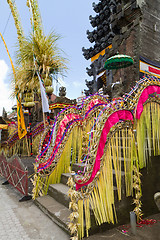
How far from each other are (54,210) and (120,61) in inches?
291

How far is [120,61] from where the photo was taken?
887 cm

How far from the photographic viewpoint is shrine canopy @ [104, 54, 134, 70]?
8.80 meters

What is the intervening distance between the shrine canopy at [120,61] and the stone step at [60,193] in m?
6.61

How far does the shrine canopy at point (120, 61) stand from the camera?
347 inches

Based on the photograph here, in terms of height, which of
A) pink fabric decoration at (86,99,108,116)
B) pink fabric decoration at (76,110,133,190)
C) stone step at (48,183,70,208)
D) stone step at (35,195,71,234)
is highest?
pink fabric decoration at (86,99,108,116)

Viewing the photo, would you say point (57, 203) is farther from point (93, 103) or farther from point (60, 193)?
point (93, 103)

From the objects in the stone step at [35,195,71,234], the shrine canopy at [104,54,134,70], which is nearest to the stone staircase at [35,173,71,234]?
the stone step at [35,195,71,234]

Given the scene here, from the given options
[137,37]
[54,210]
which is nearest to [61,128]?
[54,210]

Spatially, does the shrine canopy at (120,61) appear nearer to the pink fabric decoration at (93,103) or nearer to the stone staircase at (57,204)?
the pink fabric decoration at (93,103)

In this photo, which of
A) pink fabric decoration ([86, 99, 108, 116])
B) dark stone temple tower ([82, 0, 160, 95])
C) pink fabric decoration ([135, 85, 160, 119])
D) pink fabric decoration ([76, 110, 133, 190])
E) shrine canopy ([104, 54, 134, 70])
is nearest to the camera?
pink fabric decoration ([76, 110, 133, 190])

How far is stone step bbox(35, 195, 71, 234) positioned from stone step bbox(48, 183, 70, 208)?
79 millimetres

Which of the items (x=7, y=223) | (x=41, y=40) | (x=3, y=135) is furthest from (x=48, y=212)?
(x=3, y=135)

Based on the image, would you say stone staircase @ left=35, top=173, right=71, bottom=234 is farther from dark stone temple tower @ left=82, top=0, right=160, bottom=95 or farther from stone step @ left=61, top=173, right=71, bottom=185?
dark stone temple tower @ left=82, top=0, right=160, bottom=95

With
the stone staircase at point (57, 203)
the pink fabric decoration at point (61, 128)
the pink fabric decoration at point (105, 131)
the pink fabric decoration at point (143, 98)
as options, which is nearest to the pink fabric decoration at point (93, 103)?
the pink fabric decoration at point (61, 128)
